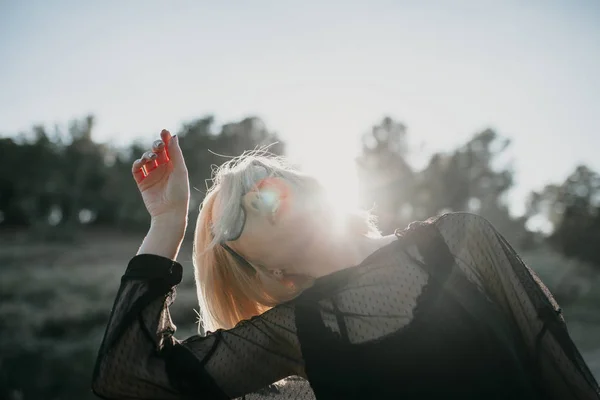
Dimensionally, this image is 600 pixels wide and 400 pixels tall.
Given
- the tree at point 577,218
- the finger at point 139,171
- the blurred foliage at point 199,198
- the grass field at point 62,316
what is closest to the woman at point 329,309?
the finger at point 139,171

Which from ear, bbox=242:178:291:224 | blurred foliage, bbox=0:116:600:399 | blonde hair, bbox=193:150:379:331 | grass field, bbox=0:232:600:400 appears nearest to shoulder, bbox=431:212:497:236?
blonde hair, bbox=193:150:379:331

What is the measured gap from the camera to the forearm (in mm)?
1908

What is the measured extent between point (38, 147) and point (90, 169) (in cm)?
436

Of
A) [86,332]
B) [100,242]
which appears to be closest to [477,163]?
[100,242]

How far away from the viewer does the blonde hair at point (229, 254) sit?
201 centimetres

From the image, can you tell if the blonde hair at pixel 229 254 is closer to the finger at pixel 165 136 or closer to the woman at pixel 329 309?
the woman at pixel 329 309

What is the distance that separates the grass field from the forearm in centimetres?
278

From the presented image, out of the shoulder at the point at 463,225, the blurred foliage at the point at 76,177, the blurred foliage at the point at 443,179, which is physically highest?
the blurred foliage at the point at 76,177

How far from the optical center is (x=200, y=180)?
137 ft

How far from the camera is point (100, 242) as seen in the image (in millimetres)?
40438

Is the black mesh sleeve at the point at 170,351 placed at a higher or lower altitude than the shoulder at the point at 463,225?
lower

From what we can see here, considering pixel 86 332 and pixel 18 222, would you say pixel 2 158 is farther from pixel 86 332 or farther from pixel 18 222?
pixel 86 332

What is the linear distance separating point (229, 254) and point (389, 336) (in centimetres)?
71

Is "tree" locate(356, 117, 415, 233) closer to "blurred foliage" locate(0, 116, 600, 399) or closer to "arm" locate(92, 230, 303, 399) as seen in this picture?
"blurred foliage" locate(0, 116, 600, 399)
